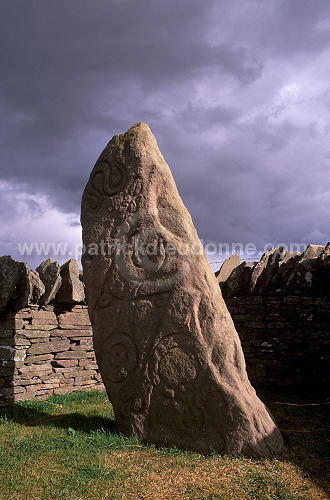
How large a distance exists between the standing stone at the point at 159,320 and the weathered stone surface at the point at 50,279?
259cm

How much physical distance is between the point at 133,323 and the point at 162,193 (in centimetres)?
140

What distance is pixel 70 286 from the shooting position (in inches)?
291

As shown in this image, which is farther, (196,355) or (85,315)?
(85,315)

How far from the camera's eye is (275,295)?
23.7 ft

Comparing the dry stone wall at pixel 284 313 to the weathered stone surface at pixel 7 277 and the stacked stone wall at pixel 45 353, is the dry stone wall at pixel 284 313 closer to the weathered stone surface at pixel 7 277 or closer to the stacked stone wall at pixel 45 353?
the stacked stone wall at pixel 45 353

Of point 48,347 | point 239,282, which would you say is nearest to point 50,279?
point 48,347


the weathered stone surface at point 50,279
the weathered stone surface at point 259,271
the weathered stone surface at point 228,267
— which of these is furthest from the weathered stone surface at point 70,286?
the weathered stone surface at point 259,271

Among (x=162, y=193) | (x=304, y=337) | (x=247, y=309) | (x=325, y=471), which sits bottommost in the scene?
(x=325, y=471)

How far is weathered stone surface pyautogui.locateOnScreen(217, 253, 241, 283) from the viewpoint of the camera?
8039 mm

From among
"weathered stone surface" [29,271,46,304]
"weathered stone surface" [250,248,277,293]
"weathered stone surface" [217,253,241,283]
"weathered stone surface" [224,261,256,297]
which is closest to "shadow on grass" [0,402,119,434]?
"weathered stone surface" [29,271,46,304]

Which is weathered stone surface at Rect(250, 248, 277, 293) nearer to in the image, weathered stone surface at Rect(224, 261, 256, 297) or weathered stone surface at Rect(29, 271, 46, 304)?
weathered stone surface at Rect(224, 261, 256, 297)

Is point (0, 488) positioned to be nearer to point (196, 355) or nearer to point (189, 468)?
point (189, 468)

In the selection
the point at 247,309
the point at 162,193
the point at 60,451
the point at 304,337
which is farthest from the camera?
the point at 247,309

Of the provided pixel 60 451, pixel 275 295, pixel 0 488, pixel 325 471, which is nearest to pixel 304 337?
pixel 275 295
